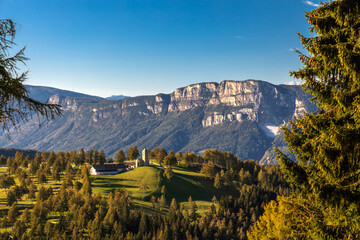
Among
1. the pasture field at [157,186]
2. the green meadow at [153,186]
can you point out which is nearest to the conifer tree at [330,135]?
the green meadow at [153,186]

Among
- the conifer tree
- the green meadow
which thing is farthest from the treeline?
the conifer tree

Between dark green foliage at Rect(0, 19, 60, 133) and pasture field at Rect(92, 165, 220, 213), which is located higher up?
dark green foliage at Rect(0, 19, 60, 133)

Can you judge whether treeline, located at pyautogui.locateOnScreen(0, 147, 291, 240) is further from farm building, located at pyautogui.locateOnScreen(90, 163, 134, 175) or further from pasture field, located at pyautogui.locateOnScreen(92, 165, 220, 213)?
farm building, located at pyautogui.locateOnScreen(90, 163, 134, 175)

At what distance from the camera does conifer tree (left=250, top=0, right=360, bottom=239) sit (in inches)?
469

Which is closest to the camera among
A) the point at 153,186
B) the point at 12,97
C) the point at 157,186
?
the point at 12,97

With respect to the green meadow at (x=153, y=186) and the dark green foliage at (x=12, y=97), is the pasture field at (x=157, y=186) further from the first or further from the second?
the dark green foliage at (x=12, y=97)

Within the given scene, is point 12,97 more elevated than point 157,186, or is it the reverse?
point 12,97

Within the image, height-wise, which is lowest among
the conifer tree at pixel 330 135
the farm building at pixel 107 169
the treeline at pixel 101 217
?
the treeline at pixel 101 217

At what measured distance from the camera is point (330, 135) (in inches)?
477

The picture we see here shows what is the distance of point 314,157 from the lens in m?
13.2

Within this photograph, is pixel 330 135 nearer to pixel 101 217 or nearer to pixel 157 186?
pixel 101 217

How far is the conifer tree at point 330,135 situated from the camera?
11904 millimetres

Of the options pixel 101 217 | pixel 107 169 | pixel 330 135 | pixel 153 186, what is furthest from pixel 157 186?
pixel 330 135

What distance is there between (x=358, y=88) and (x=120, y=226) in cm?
8820
